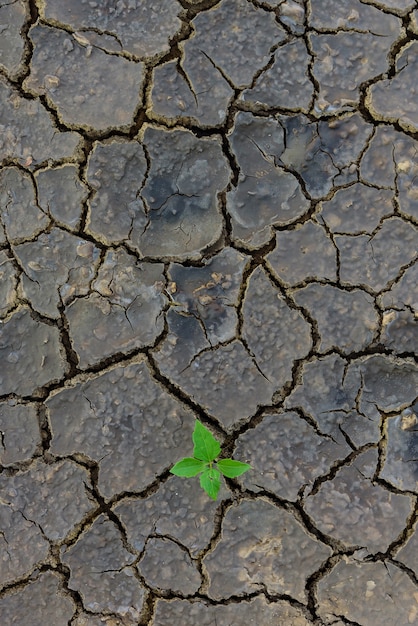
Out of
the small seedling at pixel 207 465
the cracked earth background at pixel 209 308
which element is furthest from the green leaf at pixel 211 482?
the cracked earth background at pixel 209 308

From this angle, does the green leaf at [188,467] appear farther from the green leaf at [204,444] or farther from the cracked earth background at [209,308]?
the cracked earth background at [209,308]

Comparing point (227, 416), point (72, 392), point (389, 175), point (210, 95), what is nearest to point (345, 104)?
point (389, 175)

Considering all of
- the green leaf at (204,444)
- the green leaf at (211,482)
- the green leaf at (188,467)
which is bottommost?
the green leaf at (211,482)

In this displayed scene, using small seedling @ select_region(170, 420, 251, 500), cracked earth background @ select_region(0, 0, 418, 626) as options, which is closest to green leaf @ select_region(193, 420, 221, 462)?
small seedling @ select_region(170, 420, 251, 500)

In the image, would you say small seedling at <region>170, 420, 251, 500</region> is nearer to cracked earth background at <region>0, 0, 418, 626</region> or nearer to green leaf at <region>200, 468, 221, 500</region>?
green leaf at <region>200, 468, 221, 500</region>

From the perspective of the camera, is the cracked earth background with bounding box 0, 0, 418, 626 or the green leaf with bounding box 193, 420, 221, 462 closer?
the green leaf with bounding box 193, 420, 221, 462

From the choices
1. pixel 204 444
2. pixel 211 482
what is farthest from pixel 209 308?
pixel 211 482

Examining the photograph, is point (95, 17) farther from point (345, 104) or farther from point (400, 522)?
point (400, 522)

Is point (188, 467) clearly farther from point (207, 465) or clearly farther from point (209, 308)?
point (209, 308)
